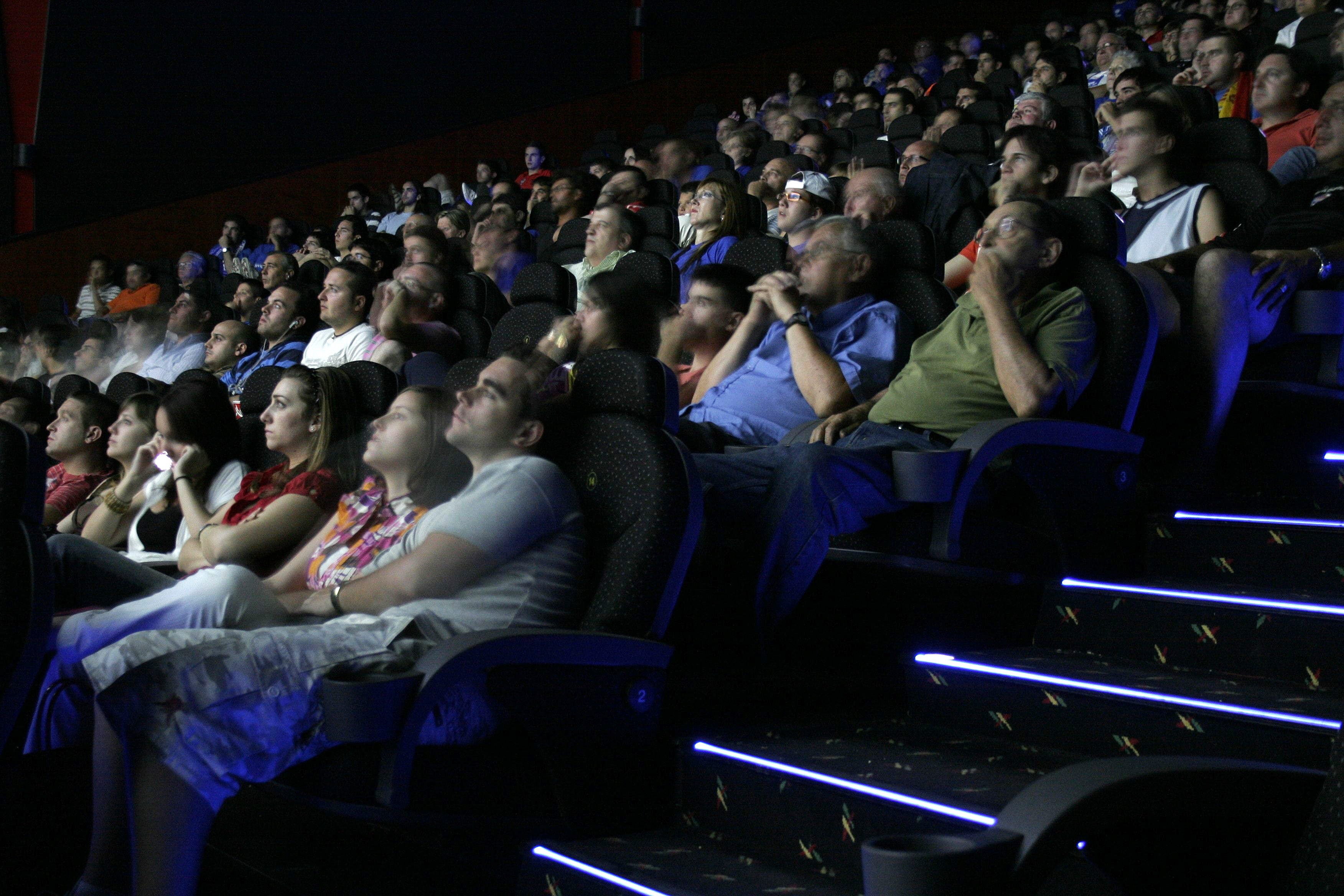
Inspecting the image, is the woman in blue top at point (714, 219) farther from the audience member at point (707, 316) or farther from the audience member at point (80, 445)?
the audience member at point (80, 445)

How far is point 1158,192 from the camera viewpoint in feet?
8.27

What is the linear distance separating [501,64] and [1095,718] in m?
8.07

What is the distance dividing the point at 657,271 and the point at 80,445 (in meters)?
1.55

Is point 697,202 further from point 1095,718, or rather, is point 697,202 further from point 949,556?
point 1095,718

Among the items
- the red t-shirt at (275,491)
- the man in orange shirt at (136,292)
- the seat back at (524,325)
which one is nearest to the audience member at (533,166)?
the man in orange shirt at (136,292)

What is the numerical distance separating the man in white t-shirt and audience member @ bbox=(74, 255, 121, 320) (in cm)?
402

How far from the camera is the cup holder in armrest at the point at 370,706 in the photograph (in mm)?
1288

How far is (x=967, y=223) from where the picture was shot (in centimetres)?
291

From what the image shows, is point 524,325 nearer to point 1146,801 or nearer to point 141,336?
point 1146,801

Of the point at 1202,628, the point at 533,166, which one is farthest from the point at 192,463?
the point at 533,166

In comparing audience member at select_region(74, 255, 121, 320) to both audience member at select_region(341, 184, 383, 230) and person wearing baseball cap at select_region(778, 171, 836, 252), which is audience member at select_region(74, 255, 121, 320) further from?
person wearing baseball cap at select_region(778, 171, 836, 252)

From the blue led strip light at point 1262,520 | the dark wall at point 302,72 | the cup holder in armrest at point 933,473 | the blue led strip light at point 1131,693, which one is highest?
the dark wall at point 302,72

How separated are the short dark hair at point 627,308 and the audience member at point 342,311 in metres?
1.09

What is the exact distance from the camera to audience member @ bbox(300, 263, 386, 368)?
3.13 m
